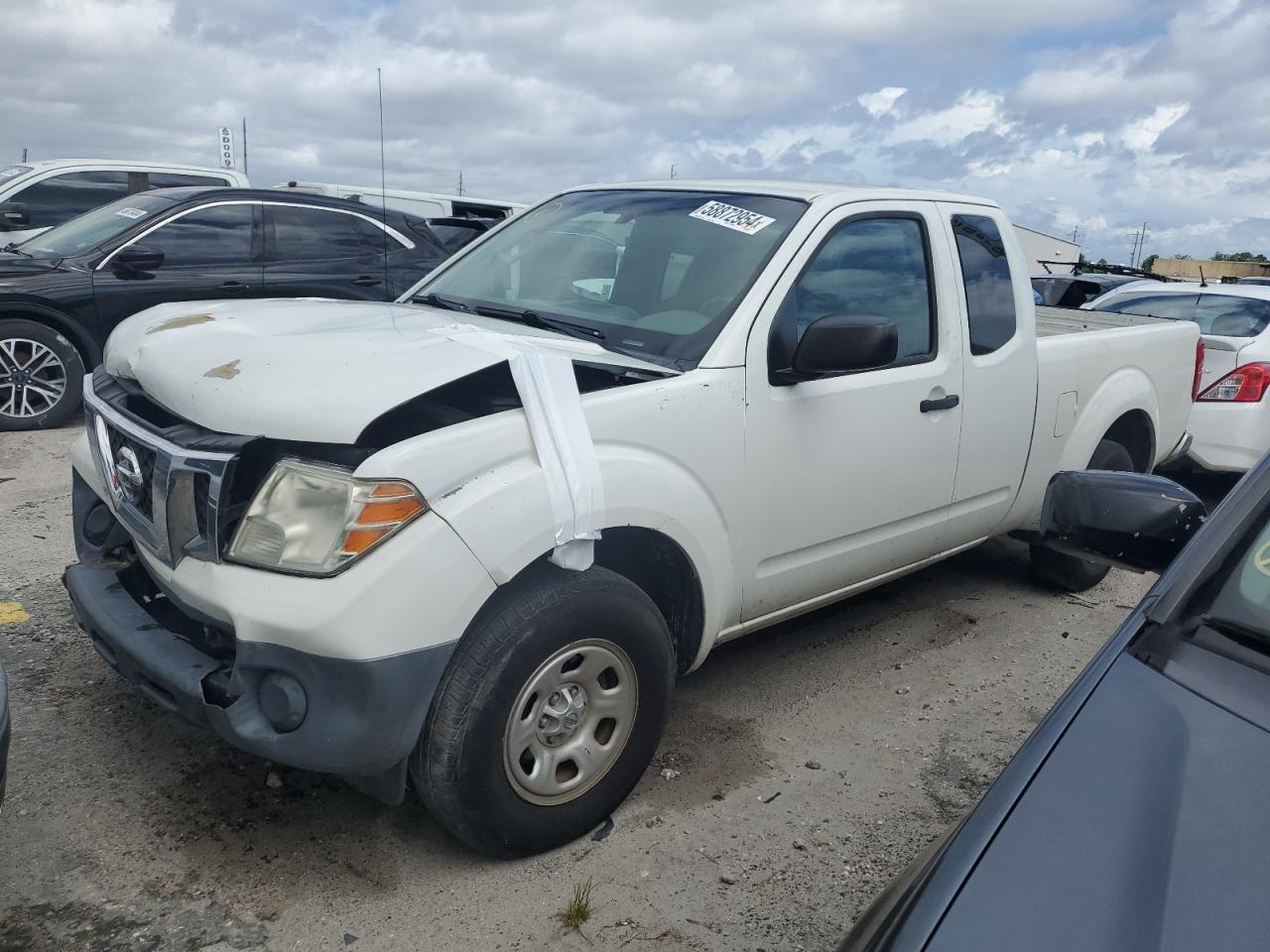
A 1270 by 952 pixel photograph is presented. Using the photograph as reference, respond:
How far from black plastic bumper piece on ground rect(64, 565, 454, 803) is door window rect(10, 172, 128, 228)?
29.5 feet

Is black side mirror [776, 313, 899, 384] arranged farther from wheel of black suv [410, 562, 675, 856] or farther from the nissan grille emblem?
the nissan grille emblem

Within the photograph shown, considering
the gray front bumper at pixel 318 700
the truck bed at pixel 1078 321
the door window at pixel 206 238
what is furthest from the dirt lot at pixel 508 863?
the door window at pixel 206 238

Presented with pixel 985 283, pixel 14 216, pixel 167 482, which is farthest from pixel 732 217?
pixel 14 216

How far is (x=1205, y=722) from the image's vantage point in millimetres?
1522

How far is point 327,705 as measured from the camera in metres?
2.35

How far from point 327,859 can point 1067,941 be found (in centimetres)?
210

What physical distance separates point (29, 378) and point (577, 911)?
623 cm

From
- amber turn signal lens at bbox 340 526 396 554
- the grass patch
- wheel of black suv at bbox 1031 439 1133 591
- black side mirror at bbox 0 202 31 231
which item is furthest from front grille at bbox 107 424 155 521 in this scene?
black side mirror at bbox 0 202 31 231

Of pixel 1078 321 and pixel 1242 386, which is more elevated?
pixel 1078 321

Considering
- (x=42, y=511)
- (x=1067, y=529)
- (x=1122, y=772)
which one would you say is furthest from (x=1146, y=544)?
(x=42, y=511)

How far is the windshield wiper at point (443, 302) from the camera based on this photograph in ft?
12.4

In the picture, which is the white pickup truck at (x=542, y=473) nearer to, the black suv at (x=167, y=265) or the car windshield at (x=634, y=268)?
the car windshield at (x=634, y=268)

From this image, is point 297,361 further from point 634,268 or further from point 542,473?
point 634,268

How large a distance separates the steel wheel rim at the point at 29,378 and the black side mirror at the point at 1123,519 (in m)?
6.97
